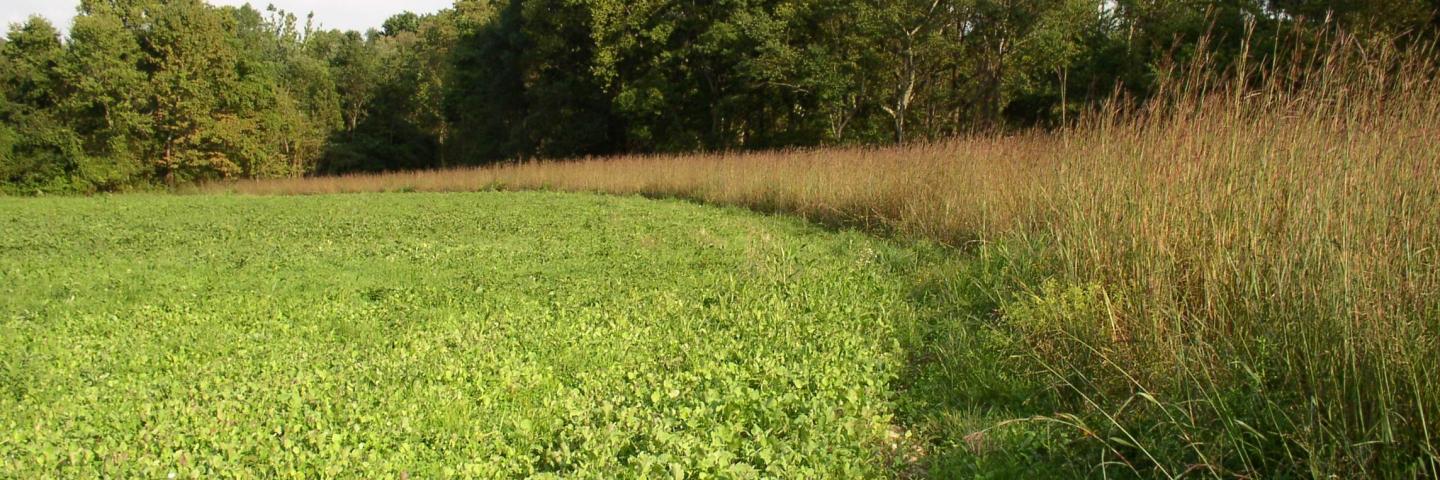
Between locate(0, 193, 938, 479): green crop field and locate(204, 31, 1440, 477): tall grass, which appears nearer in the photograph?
locate(204, 31, 1440, 477): tall grass

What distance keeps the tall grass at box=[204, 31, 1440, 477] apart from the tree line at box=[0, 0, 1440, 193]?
41.2ft

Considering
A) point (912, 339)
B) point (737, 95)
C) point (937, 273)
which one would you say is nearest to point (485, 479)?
point (912, 339)

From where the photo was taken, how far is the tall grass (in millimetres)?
2252

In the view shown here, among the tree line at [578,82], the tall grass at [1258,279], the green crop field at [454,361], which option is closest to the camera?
the tall grass at [1258,279]

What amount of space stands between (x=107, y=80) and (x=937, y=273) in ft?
128

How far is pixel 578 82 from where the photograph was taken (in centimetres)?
3512

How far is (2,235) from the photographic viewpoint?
A: 1041 cm

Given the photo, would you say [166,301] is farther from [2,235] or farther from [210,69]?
[210,69]

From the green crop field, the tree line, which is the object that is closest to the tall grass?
the green crop field

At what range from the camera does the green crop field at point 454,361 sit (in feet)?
9.77

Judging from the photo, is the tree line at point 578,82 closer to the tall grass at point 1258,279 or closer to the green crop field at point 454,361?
the tall grass at point 1258,279

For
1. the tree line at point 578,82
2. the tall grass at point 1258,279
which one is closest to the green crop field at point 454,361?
the tall grass at point 1258,279

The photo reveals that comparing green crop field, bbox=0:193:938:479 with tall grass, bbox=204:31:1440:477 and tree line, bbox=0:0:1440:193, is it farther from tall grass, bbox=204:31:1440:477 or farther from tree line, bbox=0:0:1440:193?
tree line, bbox=0:0:1440:193

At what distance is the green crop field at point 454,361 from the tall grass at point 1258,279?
97cm
